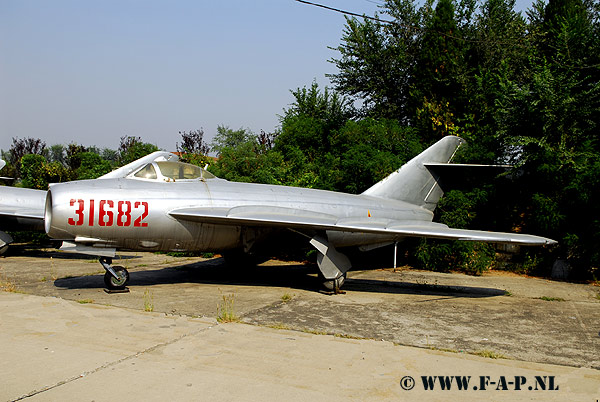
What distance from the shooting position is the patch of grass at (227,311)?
7.29 m

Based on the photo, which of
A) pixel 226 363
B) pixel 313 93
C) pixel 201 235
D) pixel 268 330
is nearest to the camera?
pixel 226 363

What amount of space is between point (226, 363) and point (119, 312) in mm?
3188

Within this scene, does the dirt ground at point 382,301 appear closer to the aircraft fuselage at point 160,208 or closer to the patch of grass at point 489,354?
the patch of grass at point 489,354

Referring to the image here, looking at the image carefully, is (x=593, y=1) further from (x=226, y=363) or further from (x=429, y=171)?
(x=226, y=363)

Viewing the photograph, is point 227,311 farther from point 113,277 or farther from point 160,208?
point 113,277

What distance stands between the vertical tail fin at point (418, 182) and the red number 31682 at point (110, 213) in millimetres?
6219

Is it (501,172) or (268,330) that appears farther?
(501,172)

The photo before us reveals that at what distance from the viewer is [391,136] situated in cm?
1750

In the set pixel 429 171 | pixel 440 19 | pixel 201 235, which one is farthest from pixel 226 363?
pixel 440 19

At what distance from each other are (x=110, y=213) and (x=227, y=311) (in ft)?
10.3

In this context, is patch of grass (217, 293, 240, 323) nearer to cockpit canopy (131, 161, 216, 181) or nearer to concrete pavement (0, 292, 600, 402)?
concrete pavement (0, 292, 600, 402)

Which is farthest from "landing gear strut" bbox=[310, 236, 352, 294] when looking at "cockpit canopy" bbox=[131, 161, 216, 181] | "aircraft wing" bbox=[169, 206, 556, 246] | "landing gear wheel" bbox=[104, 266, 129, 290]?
"landing gear wheel" bbox=[104, 266, 129, 290]
